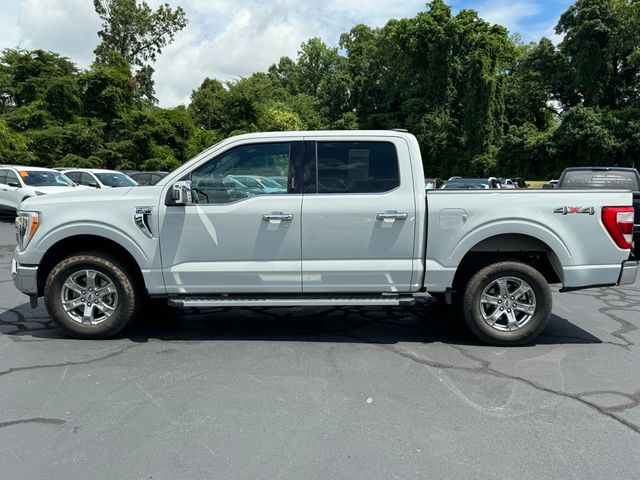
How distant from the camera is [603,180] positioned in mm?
10172

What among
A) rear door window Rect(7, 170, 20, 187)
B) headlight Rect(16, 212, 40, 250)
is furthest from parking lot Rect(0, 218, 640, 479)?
rear door window Rect(7, 170, 20, 187)

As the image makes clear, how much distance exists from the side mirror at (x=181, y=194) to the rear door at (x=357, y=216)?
108 centimetres

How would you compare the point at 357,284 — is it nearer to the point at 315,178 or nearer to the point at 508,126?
the point at 315,178

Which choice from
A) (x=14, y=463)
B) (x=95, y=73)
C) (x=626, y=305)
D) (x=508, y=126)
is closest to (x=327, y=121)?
(x=508, y=126)

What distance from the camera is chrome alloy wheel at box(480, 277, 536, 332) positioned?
5.16 meters

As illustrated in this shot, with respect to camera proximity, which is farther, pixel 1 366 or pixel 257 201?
pixel 257 201

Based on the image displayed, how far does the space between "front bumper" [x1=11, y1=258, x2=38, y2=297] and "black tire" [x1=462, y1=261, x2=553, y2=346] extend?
4.23 metres

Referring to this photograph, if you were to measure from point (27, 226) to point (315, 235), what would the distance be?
9.29ft

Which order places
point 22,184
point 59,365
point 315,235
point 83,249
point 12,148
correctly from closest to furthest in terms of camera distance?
1. point 59,365
2. point 315,235
3. point 83,249
4. point 22,184
5. point 12,148

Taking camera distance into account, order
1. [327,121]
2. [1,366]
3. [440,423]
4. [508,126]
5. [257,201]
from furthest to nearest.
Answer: [327,121] < [508,126] < [257,201] < [1,366] < [440,423]

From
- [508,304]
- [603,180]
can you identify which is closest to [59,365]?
[508,304]

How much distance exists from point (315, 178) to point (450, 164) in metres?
→ 45.8

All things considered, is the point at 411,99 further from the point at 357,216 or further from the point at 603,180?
the point at 357,216

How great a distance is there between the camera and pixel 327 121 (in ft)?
186
